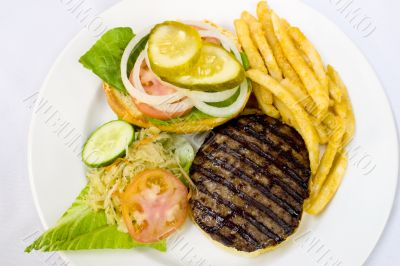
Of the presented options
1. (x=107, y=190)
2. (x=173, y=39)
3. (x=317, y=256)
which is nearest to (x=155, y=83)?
(x=173, y=39)

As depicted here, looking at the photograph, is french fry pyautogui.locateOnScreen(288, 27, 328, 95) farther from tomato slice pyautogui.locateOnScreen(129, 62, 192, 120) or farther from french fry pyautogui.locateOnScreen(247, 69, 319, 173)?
tomato slice pyautogui.locateOnScreen(129, 62, 192, 120)

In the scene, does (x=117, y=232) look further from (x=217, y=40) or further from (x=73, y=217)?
(x=217, y=40)

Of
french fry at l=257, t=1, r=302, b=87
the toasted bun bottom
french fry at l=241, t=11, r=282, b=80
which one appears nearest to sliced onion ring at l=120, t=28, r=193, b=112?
the toasted bun bottom

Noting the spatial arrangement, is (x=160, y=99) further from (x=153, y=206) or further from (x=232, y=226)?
(x=232, y=226)

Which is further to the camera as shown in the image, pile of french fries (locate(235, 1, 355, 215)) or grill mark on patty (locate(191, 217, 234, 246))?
pile of french fries (locate(235, 1, 355, 215))

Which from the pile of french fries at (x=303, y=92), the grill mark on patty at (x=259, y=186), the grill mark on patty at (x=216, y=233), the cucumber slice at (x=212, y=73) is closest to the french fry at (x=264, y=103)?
the pile of french fries at (x=303, y=92)
